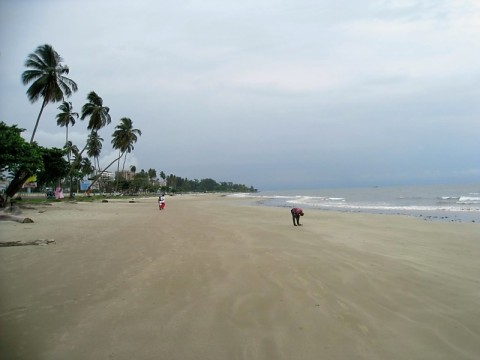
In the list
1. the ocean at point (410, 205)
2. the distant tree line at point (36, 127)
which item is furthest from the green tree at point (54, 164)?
the ocean at point (410, 205)

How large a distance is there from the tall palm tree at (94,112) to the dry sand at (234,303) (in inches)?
1841

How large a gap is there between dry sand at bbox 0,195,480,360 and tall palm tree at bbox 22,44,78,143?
29.8 metres

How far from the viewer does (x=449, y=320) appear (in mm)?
4301

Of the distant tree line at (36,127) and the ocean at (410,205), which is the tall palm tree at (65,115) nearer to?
the distant tree line at (36,127)

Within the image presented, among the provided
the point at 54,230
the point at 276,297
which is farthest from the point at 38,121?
the point at 276,297

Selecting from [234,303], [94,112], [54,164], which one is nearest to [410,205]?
[234,303]

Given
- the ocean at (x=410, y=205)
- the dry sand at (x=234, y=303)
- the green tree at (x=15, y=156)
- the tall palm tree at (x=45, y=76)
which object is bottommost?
the dry sand at (x=234, y=303)

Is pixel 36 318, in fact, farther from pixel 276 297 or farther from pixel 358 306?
pixel 358 306

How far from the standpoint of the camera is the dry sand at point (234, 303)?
349 centimetres

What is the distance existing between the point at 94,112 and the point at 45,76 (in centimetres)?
1863

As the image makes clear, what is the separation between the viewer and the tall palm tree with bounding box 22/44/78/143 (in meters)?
32.1

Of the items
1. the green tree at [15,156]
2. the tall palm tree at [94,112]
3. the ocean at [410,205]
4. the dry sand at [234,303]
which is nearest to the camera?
the dry sand at [234,303]

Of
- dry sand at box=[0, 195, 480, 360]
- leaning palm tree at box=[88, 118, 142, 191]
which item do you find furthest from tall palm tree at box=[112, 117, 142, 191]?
dry sand at box=[0, 195, 480, 360]

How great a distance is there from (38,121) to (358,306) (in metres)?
34.8
